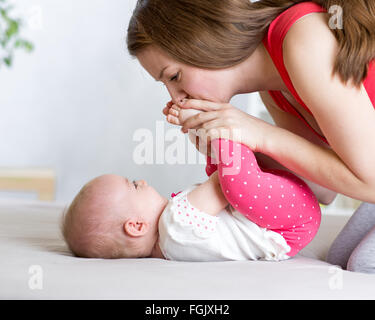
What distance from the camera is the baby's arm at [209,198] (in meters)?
1.14

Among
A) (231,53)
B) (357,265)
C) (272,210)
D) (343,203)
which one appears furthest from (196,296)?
(343,203)

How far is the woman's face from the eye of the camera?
1207 mm

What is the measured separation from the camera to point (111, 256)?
1.16 meters

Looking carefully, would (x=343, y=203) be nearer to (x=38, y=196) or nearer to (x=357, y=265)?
(x=38, y=196)

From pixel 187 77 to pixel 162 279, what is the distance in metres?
0.53

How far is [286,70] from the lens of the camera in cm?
116

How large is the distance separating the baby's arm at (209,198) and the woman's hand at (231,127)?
107 mm

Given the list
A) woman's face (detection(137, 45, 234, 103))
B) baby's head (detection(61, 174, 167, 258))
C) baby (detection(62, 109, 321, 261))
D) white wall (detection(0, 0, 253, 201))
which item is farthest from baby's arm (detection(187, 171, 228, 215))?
white wall (detection(0, 0, 253, 201))

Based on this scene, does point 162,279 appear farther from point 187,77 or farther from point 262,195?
point 187,77

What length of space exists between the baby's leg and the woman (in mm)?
43

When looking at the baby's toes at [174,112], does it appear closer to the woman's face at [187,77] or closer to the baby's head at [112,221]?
the woman's face at [187,77]

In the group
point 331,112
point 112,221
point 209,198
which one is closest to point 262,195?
point 209,198

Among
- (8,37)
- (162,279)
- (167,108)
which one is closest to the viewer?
(162,279)

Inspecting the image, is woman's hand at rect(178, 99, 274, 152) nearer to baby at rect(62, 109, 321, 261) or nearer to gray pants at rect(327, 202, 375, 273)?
baby at rect(62, 109, 321, 261)
